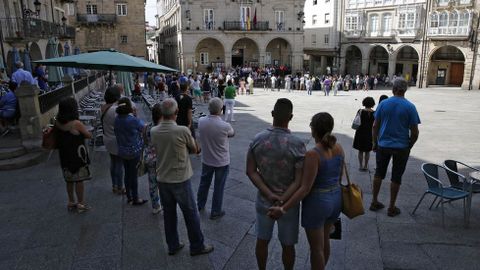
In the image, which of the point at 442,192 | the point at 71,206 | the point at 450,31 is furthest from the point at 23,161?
the point at 450,31

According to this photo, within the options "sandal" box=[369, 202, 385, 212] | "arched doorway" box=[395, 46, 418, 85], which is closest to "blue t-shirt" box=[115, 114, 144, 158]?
"sandal" box=[369, 202, 385, 212]

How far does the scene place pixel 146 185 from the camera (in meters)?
6.82

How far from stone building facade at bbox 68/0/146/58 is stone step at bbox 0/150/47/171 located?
113ft

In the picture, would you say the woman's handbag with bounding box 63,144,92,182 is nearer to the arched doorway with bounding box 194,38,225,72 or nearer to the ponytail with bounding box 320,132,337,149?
the ponytail with bounding box 320,132,337,149

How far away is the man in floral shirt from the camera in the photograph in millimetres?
3312

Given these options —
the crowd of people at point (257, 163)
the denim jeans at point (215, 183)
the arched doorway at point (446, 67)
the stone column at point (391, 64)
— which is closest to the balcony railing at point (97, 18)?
the stone column at point (391, 64)

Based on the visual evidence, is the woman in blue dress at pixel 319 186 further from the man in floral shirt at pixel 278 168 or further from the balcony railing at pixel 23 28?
the balcony railing at pixel 23 28

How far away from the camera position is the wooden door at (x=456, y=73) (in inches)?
1415

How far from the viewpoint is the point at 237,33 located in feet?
126

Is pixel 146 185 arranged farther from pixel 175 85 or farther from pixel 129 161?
pixel 175 85

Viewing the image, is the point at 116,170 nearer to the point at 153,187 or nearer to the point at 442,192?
the point at 153,187

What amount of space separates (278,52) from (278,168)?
41095mm

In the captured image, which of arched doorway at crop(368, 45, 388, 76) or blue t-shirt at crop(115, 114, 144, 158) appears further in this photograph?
arched doorway at crop(368, 45, 388, 76)

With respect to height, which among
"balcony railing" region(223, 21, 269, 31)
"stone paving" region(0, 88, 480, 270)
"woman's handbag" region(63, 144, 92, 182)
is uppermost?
"balcony railing" region(223, 21, 269, 31)
